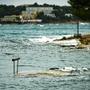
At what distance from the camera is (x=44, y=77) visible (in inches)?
1283

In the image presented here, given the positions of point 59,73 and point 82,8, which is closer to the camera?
point 59,73

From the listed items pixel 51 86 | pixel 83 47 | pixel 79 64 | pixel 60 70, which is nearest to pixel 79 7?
pixel 83 47

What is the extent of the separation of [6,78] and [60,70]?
12.8ft

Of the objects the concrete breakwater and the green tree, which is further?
the green tree

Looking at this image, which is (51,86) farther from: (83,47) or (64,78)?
(83,47)

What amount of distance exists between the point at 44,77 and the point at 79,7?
80.2 ft

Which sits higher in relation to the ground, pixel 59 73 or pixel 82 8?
pixel 82 8


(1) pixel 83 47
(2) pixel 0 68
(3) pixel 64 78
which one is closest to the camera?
(3) pixel 64 78

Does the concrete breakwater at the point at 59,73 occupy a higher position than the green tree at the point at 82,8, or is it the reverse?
the green tree at the point at 82,8

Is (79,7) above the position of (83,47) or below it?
above

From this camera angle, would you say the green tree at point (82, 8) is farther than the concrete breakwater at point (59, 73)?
Yes

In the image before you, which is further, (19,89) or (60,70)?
(60,70)

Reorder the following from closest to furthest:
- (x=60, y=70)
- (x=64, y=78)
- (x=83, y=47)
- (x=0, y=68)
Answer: (x=64, y=78)
(x=60, y=70)
(x=0, y=68)
(x=83, y=47)

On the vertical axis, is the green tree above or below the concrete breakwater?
above
